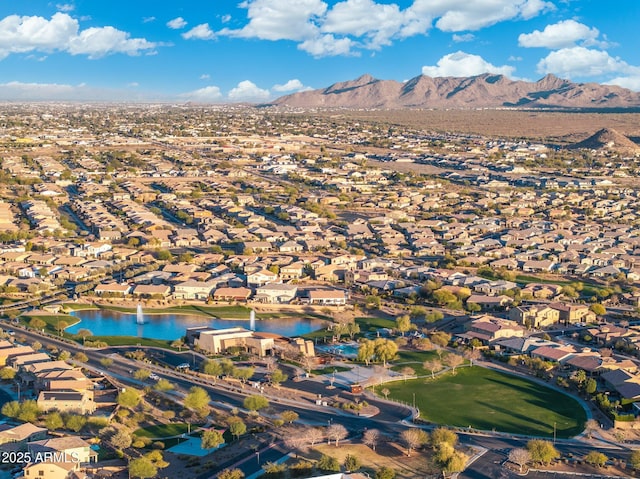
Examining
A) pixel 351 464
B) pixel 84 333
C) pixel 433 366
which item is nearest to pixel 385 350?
pixel 433 366

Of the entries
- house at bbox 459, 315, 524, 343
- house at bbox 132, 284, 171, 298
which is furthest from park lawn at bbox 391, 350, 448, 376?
house at bbox 132, 284, 171, 298

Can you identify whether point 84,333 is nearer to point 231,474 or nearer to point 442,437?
point 231,474

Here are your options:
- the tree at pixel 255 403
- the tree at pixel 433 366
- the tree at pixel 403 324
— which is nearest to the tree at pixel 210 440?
the tree at pixel 255 403

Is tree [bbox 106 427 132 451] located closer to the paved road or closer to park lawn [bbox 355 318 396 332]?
the paved road

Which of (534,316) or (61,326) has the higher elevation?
(534,316)

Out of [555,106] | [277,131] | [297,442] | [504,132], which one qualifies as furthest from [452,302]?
[555,106]

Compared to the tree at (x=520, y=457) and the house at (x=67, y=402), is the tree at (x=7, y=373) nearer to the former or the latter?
the house at (x=67, y=402)

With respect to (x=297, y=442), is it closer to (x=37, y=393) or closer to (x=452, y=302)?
(x=37, y=393)
